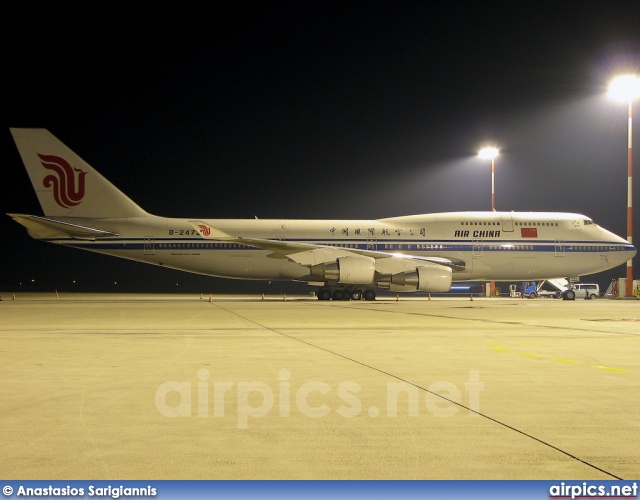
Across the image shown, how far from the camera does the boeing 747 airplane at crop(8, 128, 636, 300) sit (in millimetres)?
30188

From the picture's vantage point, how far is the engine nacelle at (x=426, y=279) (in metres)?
29.3

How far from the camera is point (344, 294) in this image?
33.2m

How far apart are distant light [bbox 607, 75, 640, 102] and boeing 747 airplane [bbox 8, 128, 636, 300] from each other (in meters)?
7.07

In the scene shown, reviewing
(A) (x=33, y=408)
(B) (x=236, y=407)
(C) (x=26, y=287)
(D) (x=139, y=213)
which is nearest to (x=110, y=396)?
(A) (x=33, y=408)

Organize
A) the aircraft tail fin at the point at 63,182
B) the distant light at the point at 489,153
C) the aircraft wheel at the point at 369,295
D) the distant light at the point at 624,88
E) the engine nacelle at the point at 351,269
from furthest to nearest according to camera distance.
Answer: the distant light at the point at 489,153 → the distant light at the point at 624,88 → the aircraft wheel at the point at 369,295 → the aircraft tail fin at the point at 63,182 → the engine nacelle at the point at 351,269

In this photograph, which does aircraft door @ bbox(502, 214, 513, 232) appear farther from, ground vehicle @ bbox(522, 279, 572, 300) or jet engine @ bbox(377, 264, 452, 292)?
ground vehicle @ bbox(522, 279, 572, 300)

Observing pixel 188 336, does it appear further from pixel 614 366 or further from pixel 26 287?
pixel 26 287

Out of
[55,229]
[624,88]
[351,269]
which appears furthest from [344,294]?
[624,88]

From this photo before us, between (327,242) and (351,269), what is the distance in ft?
10.6

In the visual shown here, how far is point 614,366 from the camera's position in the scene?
8.80 m

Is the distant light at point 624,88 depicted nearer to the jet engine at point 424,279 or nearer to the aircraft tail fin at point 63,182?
the jet engine at point 424,279

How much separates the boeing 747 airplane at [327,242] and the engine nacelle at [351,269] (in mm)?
47

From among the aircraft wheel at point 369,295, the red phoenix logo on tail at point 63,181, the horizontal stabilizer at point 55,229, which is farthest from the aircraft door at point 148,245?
the aircraft wheel at point 369,295

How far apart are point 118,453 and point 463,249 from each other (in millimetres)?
29609
